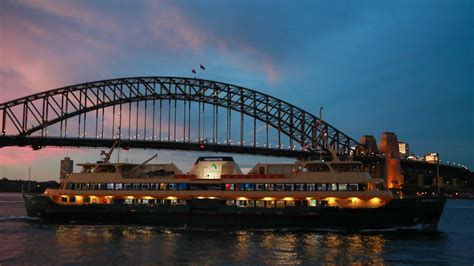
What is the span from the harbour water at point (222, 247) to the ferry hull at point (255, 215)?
0.80m

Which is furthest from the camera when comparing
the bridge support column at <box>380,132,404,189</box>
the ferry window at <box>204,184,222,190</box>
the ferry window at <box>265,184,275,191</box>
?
the bridge support column at <box>380,132,404,189</box>

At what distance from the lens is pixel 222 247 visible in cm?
3456

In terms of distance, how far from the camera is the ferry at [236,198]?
42.2 m

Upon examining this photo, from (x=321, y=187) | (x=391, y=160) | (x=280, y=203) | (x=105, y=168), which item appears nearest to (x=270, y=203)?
(x=280, y=203)

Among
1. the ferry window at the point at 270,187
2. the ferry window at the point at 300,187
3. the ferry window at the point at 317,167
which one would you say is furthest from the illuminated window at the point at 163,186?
the ferry window at the point at 317,167

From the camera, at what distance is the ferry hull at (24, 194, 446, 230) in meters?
41.6

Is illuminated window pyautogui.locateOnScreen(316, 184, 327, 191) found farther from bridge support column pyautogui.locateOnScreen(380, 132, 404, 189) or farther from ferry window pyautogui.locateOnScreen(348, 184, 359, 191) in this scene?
bridge support column pyautogui.locateOnScreen(380, 132, 404, 189)

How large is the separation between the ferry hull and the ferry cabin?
0.78 metres

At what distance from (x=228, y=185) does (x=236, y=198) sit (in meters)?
1.41

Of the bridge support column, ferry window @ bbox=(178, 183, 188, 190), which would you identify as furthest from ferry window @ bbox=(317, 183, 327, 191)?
the bridge support column

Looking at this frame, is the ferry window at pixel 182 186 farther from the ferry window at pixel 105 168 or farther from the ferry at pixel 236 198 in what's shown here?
the ferry window at pixel 105 168

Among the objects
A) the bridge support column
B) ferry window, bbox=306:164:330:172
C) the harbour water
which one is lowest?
the harbour water

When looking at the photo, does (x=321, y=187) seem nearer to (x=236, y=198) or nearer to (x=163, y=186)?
(x=236, y=198)

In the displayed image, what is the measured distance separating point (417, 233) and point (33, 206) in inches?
1450
